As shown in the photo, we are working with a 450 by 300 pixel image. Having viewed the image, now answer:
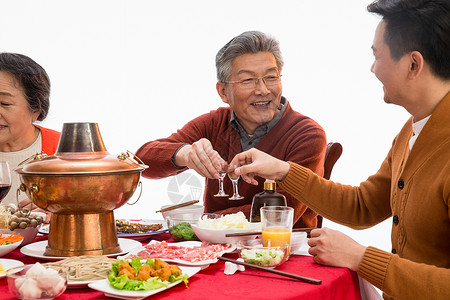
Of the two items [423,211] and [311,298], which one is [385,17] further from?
[311,298]

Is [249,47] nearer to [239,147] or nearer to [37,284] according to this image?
[239,147]

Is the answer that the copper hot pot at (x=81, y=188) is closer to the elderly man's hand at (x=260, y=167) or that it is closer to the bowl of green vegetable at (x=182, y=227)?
the bowl of green vegetable at (x=182, y=227)

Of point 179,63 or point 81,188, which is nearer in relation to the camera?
point 81,188

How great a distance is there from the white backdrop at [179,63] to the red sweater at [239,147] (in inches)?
102

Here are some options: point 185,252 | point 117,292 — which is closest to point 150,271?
point 117,292

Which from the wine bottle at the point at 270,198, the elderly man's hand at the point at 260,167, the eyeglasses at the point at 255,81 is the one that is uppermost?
the eyeglasses at the point at 255,81

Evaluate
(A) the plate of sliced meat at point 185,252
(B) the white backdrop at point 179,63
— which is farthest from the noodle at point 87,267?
(B) the white backdrop at point 179,63

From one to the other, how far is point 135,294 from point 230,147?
1.98 m

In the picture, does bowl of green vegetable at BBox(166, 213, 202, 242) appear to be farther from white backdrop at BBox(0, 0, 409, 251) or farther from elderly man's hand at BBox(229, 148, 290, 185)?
white backdrop at BBox(0, 0, 409, 251)

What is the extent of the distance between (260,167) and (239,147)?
940 millimetres

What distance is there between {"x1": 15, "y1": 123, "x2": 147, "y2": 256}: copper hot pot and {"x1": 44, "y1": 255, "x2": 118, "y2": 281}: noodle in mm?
190

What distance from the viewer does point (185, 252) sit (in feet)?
5.79

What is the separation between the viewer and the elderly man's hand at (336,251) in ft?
5.67

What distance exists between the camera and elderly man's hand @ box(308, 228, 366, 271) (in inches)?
68.1
